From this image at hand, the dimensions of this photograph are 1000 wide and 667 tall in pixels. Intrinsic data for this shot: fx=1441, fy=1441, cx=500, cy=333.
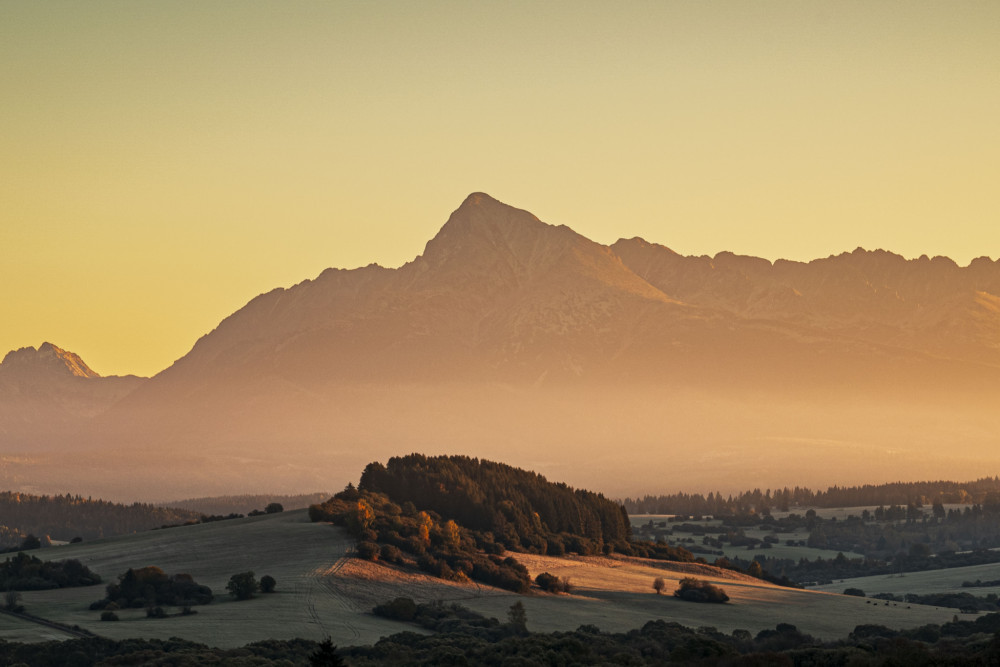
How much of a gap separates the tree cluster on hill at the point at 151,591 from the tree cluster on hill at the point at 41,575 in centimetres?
693

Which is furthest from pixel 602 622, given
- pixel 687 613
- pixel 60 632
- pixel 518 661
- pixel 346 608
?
pixel 60 632

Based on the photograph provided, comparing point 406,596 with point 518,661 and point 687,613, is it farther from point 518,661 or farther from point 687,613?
point 518,661

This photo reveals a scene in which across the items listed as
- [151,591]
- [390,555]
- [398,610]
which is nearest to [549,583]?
[390,555]

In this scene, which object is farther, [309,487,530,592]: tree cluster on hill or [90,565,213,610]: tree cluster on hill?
[309,487,530,592]: tree cluster on hill

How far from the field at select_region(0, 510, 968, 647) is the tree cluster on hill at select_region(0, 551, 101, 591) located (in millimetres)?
3937

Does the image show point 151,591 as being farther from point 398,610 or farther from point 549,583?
point 549,583

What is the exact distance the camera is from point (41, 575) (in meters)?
168

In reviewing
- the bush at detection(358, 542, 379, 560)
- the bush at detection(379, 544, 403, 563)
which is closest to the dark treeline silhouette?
the bush at detection(358, 542, 379, 560)

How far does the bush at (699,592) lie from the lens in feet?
603

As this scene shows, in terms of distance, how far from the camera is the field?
138250 mm

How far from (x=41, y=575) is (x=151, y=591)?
19902 mm

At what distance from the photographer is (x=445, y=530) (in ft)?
648

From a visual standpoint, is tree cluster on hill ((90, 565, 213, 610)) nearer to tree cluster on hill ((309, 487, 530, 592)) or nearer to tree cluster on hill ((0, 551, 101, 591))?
tree cluster on hill ((0, 551, 101, 591))

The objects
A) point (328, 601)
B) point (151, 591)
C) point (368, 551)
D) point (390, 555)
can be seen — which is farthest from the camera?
point (390, 555)
